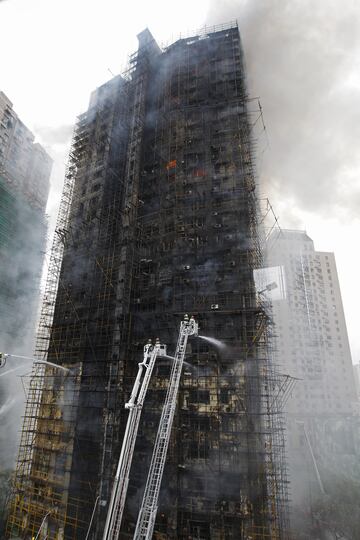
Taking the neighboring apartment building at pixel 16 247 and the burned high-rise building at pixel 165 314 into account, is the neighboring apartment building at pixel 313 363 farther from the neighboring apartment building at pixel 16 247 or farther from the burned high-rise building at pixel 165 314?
the neighboring apartment building at pixel 16 247

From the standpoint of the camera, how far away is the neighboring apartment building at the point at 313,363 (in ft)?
118

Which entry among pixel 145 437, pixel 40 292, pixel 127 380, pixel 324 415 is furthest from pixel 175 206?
pixel 324 415

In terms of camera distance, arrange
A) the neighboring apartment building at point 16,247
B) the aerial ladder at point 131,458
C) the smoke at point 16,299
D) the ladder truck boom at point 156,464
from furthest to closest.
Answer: the neighboring apartment building at point 16,247 → the smoke at point 16,299 → the ladder truck boom at point 156,464 → the aerial ladder at point 131,458

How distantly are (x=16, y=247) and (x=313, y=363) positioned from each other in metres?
44.4

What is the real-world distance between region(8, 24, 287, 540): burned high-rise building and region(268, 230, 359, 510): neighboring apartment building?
14.0 m

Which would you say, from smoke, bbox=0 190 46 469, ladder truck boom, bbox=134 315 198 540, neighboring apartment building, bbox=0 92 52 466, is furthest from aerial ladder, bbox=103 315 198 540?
smoke, bbox=0 190 46 469

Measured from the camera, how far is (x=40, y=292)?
3978 cm

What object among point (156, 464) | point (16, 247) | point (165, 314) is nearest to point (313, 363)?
point (165, 314)

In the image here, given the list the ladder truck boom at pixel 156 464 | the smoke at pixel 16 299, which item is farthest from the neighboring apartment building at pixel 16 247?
the ladder truck boom at pixel 156 464

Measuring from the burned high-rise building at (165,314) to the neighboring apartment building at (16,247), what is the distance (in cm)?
1018

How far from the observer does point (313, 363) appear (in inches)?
2003

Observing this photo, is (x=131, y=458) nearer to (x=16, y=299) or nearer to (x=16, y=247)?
(x=16, y=299)

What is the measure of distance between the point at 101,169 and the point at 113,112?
5.94m

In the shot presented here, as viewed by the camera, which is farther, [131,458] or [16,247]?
[16,247]
